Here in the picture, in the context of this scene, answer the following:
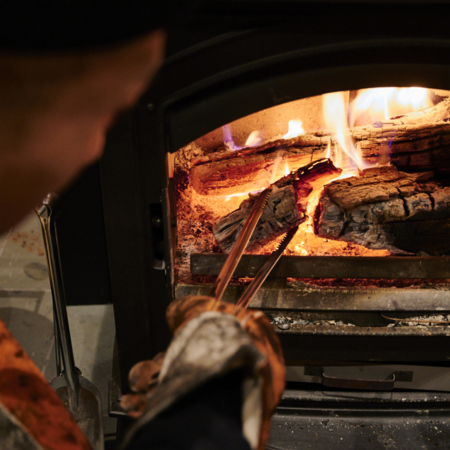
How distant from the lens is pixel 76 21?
0.30 m

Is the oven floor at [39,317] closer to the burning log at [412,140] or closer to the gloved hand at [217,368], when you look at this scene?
the gloved hand at [217,368]

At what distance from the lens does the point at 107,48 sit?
31 cm

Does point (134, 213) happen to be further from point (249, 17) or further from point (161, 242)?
point (249, 17)

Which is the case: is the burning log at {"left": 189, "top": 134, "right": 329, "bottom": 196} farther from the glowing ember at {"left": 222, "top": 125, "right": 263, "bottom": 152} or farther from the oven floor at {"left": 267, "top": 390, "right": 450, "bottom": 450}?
the oven floor at {"left": 267, "top": 390, "right": 450, "bottom": 450}

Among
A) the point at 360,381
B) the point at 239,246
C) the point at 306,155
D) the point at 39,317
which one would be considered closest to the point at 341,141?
the point at 306,155

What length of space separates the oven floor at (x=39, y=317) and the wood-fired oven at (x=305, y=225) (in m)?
0.40

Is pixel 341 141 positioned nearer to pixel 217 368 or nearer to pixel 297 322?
pixel 297 322

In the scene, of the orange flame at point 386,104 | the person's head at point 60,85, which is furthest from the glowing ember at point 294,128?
the person's head at point 60,85

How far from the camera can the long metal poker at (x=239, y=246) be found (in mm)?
739

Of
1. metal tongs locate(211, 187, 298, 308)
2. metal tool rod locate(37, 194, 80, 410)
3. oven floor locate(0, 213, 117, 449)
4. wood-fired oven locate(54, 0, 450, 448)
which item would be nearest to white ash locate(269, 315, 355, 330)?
wood-fired oven locate(54, 0, 450, 448)

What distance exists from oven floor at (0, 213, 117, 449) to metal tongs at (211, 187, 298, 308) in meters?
0.67

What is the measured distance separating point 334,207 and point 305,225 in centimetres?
12

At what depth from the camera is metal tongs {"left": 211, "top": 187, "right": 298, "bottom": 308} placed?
73 cm

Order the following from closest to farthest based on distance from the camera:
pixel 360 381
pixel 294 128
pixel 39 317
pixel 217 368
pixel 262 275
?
pixel 217 368
pixel 262 275
pixel 360 381
pixel 294 128
pixel 39 317
